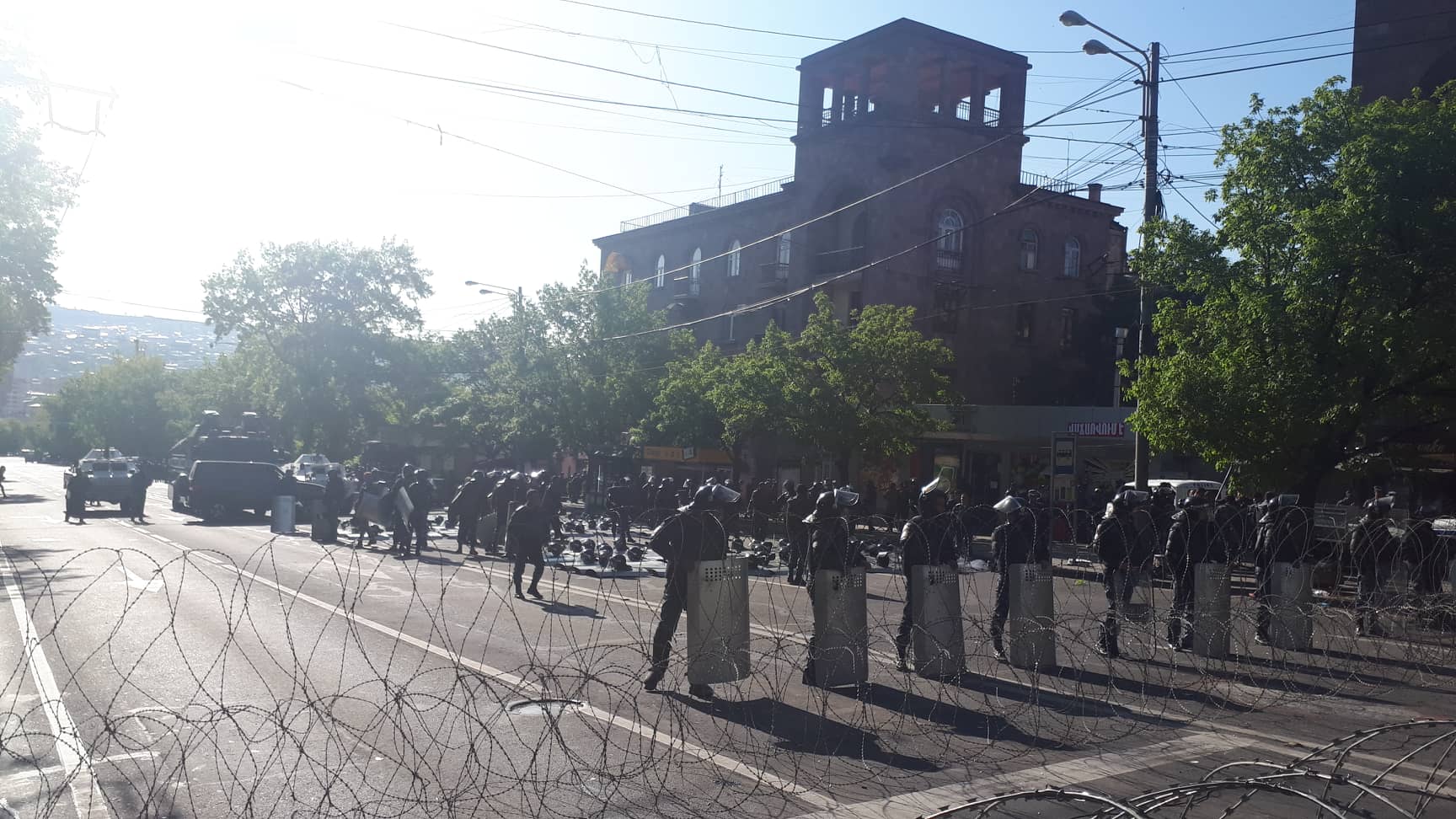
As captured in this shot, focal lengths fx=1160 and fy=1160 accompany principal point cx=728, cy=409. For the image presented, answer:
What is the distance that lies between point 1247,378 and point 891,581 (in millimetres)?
6891

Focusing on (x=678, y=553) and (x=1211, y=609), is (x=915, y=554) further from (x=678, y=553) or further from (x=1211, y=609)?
→ (x=1211, y=609)

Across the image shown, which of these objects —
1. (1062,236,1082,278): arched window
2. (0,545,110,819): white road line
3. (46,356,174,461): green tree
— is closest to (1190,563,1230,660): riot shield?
(0,545,110,819): white road line

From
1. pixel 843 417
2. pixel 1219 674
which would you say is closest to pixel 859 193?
pixel 843 417

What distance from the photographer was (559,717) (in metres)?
6.67

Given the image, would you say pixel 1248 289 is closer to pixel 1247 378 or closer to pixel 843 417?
pixel 1247 378

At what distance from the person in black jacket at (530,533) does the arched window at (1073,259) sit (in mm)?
38981

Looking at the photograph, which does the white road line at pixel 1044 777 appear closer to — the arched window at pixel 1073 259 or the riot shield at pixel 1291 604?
A: the riot shield at pixel 1291 604

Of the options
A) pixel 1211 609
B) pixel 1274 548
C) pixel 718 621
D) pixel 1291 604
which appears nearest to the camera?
pixel 718 621

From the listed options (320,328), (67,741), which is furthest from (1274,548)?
(320,328)

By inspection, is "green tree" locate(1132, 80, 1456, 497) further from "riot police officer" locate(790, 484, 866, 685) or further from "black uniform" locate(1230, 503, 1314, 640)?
"riot police officer" locate(790, 484, 866, 685)

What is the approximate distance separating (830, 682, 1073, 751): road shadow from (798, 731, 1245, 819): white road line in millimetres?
460

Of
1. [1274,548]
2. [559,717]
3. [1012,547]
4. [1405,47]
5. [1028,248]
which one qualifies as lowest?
[559,717]

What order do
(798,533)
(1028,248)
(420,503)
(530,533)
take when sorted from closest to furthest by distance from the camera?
(530,533) < (798,533) < (420,503) < (1028,248)

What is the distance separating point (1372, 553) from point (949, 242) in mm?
32942
